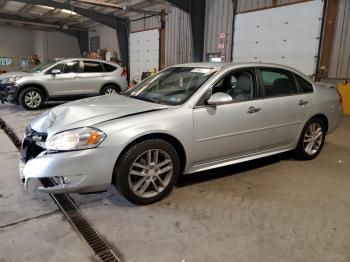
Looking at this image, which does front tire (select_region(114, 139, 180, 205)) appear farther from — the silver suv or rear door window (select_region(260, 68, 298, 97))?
the silver suv

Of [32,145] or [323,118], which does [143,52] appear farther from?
[32,145]

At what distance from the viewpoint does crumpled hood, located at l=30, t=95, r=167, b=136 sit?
2555 mm

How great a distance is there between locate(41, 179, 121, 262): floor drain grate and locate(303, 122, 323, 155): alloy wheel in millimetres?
2907

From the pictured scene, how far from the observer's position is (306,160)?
4.02m

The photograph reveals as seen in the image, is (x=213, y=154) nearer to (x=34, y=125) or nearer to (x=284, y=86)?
(x=284, y=86)

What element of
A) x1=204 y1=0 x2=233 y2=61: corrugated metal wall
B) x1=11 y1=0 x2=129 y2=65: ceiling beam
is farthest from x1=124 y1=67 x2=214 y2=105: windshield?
x1=11 y1=0 x2=129 y2=65: ceiling beam

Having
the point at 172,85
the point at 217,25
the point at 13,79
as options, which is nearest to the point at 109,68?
the point at 13,79

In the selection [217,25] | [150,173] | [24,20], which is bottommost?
[150,173]

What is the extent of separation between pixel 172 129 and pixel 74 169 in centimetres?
91

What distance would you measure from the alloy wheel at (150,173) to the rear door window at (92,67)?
6457 mm

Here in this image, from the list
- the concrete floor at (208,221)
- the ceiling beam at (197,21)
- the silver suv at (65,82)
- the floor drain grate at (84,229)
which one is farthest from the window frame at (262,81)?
the ceiling beam at (197,21)

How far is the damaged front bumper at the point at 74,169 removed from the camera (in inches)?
91.5

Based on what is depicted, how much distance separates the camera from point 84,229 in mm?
2355

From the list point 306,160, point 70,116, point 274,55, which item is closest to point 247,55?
point 274,55
